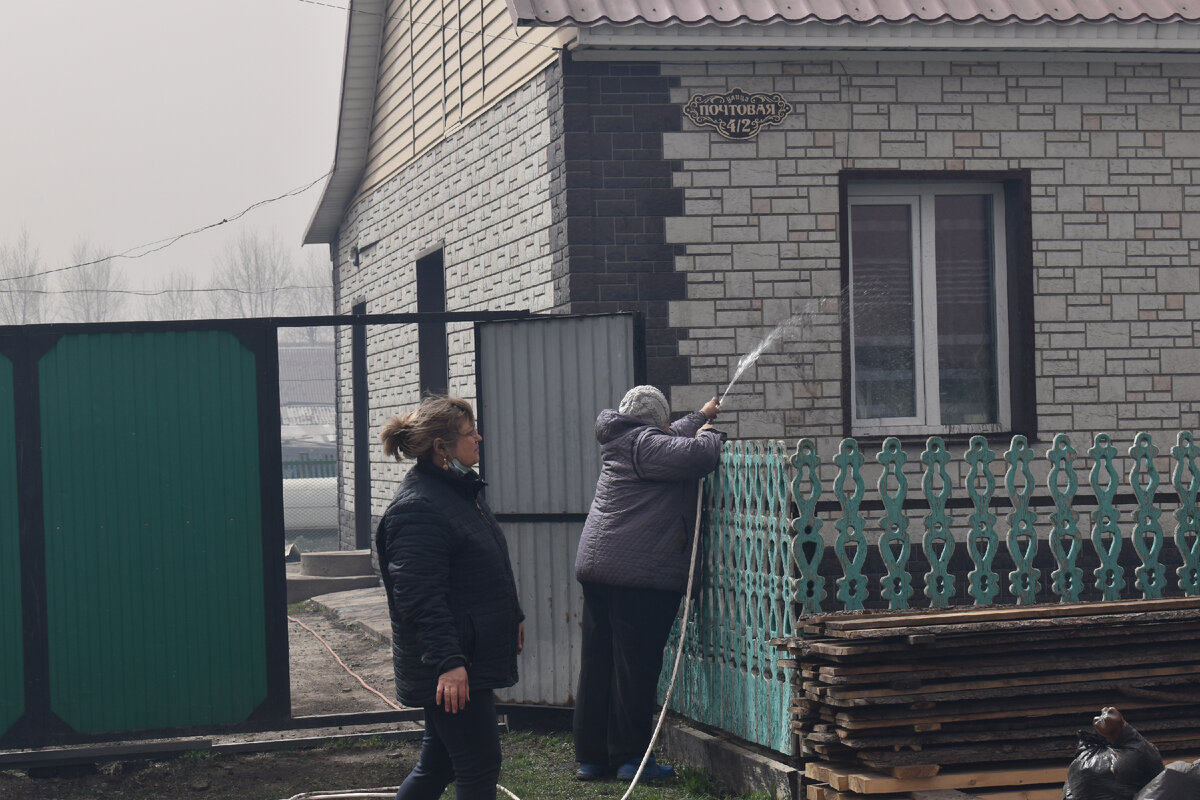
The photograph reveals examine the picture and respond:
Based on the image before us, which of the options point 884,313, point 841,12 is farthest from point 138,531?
point 841,12

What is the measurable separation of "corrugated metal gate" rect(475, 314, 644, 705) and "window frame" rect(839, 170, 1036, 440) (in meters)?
2.26

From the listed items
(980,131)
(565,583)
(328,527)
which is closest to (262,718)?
(565,583)

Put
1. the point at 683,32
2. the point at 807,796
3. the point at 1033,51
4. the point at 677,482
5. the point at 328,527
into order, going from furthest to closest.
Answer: the point at 328,527
the point at 1033,51
the point at 683,32
the point at 677,482
the point at 807,796

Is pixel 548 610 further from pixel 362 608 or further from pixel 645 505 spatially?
pixel 362 608

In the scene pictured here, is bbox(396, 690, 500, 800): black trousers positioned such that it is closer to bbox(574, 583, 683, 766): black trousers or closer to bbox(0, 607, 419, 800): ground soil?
bbox(574, 583, 683, 766): black trousers

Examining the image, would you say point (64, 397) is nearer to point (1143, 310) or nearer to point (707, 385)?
point (707, 385)

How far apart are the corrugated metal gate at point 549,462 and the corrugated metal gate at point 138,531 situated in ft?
4.25

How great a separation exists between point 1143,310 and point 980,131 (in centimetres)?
165

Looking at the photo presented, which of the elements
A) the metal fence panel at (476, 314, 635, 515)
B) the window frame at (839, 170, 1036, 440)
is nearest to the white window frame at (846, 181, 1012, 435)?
the window frame at (839, 170, 1036, 440)

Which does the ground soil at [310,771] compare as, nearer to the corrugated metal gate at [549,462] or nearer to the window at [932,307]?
the corrugated metal gate at [549,462]

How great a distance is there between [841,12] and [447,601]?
5650mm

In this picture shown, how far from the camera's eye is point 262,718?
311 inches

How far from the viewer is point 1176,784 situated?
14.7ft

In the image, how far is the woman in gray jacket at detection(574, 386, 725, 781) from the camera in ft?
21.9
